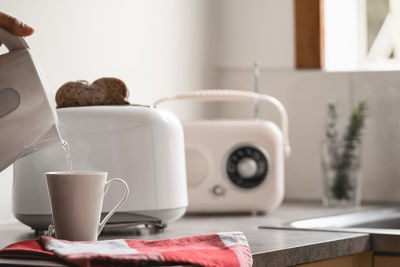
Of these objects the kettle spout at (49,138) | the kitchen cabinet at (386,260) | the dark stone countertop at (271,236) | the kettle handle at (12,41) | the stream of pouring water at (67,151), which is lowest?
the kitchen cabinet at (386,260)

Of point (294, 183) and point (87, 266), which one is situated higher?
point (87, 266)

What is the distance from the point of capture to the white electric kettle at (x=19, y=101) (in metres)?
1.13

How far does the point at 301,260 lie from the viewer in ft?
3.88

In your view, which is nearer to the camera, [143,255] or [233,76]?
[143,255]

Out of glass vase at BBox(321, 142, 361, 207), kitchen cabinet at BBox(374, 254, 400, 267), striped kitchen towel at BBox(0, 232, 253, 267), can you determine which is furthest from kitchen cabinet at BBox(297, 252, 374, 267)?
glass vase at BBox(321, 142, 361, 207)

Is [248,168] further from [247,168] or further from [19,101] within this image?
[19,101]

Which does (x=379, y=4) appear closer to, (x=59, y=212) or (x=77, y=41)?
(x=77, y=41)

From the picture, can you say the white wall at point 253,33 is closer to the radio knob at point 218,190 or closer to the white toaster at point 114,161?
the radio knob at point 218,190

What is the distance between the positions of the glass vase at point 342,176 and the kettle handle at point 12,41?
1046 mm

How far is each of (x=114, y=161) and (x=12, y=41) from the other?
0.87 feet

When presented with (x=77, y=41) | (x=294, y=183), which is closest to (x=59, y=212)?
(x=77, y=41)

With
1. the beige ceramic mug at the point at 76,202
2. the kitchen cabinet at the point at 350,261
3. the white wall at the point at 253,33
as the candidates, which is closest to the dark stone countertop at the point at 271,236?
the kitchen cabinet at the point at 350,261

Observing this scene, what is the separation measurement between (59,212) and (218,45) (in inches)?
49.1

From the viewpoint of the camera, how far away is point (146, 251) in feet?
3.25
